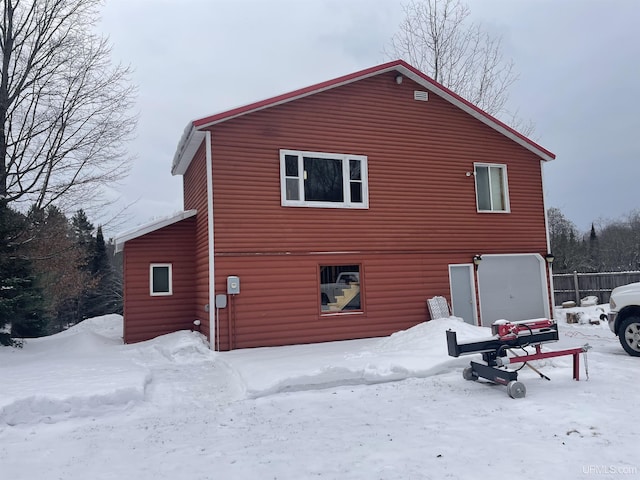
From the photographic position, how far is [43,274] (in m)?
12.8

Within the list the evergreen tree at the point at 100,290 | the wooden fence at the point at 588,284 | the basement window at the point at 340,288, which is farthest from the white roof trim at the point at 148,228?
the evergreen tree at the point at 100,290

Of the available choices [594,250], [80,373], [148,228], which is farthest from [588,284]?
[594,250]

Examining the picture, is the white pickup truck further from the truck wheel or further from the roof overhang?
the roof overhang

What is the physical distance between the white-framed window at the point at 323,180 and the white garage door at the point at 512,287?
14.1 feet

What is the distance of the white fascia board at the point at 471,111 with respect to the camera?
1302cm

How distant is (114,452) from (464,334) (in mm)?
6958

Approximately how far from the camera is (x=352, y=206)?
11.9 m

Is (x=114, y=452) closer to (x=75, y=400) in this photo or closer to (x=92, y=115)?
(x=75, y=400)

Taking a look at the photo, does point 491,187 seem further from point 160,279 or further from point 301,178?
point 160,279

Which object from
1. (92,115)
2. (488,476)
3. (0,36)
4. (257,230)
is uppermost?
(0,36)

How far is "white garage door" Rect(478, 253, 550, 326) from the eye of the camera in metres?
13.4

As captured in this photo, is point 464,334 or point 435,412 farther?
point 464,334

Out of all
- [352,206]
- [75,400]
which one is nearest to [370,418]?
[75,400]

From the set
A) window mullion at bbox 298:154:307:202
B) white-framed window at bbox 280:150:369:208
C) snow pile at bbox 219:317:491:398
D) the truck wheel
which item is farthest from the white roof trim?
the truck wheel
